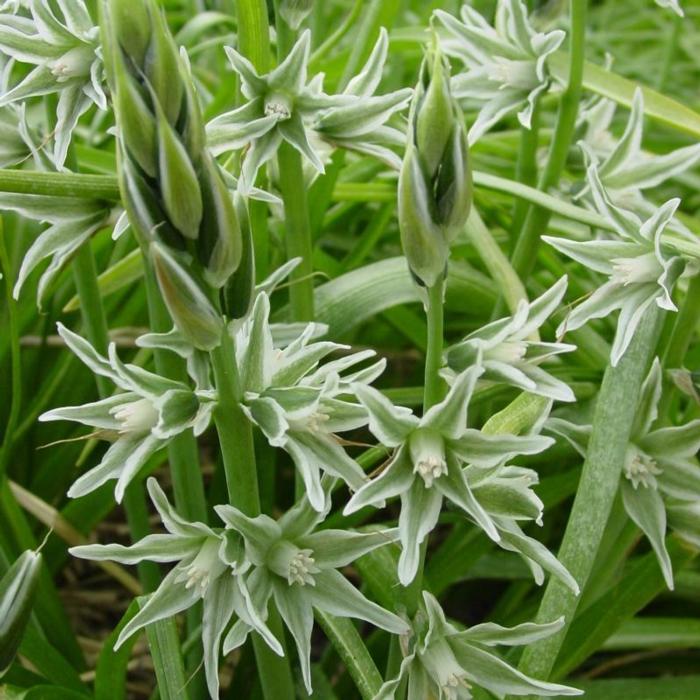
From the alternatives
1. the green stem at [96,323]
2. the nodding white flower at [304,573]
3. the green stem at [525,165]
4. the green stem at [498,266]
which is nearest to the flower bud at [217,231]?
the nodding white flower at [304,573]

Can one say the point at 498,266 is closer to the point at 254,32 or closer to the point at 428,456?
the point at 254,32

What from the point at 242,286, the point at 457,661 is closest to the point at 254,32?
the point at 242,286

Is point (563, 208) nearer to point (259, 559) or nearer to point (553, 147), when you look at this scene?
point (553, 147)

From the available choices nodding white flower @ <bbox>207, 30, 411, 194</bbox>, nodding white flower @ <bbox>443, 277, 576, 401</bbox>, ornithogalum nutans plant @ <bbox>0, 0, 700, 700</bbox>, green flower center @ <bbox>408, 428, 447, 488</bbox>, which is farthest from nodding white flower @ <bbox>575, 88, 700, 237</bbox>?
green flower center @ <bbox>408, 428, 447, 488</bbox>

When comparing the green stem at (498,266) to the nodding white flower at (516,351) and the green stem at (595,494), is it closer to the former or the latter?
→ the green stem at (595,494)

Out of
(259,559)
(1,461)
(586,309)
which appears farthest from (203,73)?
(259,559)

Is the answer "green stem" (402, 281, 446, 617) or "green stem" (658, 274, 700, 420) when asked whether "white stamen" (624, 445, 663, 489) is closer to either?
"green stem" (658, 274, 700, 420)
